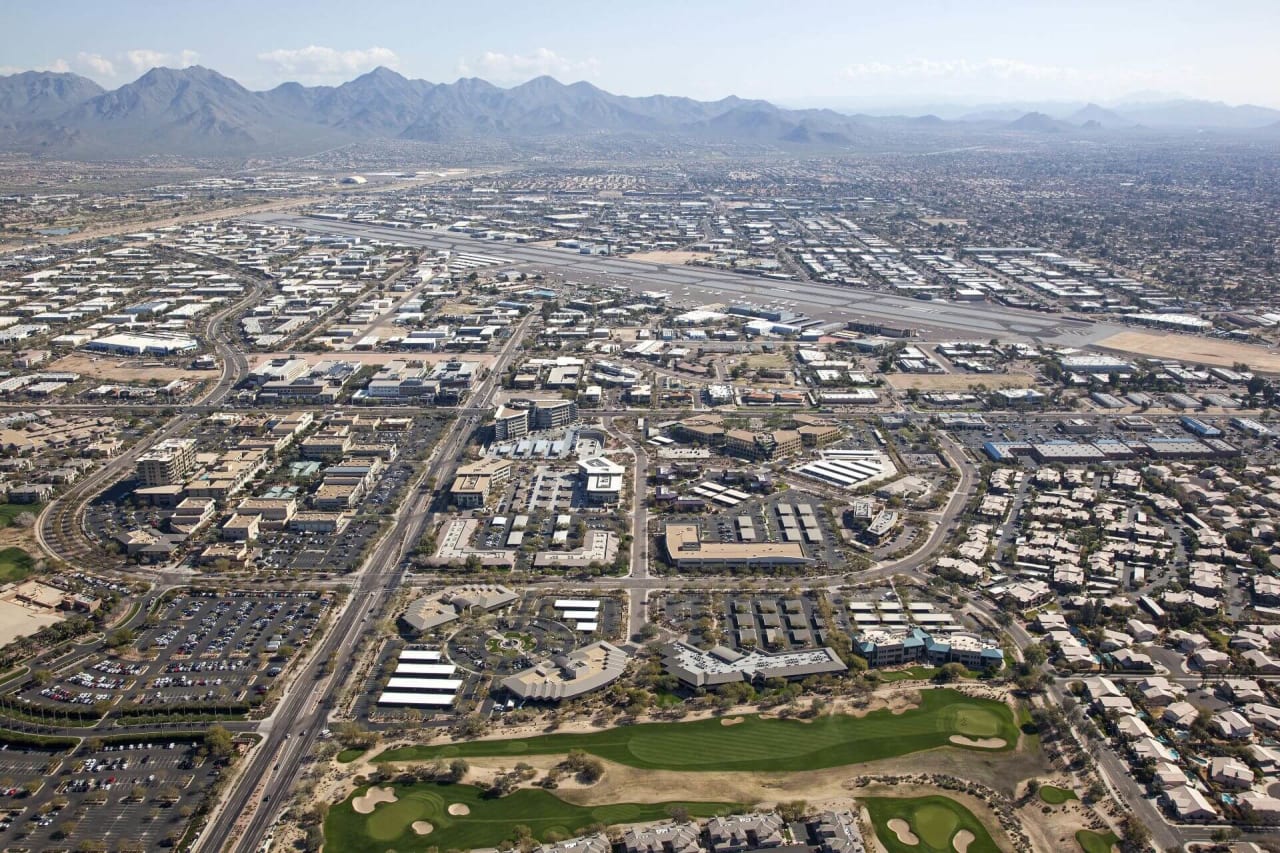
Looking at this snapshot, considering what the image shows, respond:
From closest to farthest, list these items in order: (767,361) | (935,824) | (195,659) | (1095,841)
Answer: (1095,841), (935,824), (195,659), (767,361)

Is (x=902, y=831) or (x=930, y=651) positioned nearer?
(x=902, y=831)

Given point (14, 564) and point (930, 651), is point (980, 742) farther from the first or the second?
point (14, 564)

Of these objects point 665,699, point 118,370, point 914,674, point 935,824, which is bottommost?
point 935,824

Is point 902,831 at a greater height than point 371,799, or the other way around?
point 371,799

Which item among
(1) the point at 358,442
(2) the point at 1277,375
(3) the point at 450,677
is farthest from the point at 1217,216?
(3) the point at 450,677

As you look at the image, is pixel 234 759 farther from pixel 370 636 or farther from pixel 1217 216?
pixel 1217 216

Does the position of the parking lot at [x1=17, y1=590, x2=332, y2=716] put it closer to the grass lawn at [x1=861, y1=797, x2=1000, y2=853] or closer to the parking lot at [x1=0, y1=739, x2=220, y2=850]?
the parking lot at [x1=0, y1=739, x2=220, y2=850]

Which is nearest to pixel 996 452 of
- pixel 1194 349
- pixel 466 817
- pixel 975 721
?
pixel 975 721

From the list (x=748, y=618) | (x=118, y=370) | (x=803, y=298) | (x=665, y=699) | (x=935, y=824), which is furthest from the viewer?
(x=803, y=298)
